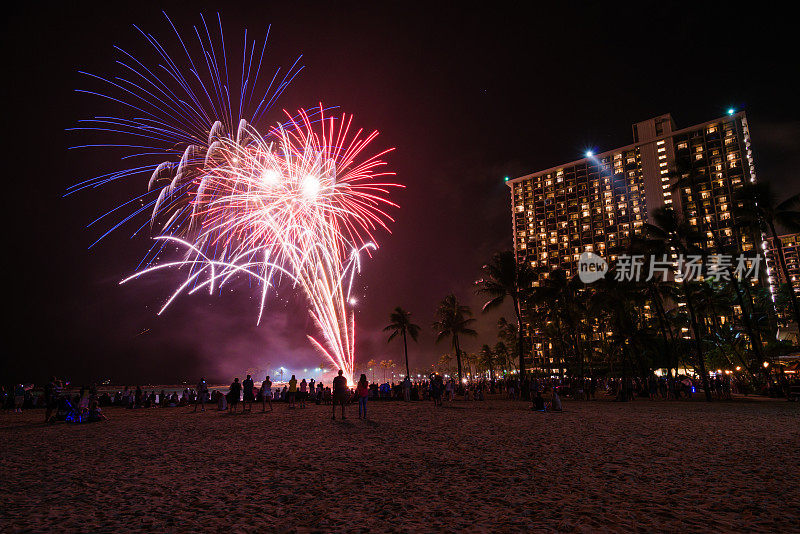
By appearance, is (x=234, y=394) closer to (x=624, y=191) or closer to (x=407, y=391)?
(x=407, y=391)

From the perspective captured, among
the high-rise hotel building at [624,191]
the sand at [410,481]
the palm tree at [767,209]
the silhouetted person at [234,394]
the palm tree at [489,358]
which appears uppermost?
the high-rise hotel building at [624,191]

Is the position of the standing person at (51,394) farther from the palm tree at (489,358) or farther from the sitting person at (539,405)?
the palm tree at (489,358)

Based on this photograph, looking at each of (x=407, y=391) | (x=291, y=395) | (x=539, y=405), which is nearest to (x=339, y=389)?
(x=291, y=395)

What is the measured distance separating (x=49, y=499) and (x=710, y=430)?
14.2 m

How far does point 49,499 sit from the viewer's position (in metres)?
5.96

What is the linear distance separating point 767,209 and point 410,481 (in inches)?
1360

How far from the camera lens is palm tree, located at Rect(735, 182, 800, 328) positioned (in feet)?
96.0

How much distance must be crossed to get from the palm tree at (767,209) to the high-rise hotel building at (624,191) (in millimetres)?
73699

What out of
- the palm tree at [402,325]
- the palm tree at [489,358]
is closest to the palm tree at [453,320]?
the palm tree at [402,325]

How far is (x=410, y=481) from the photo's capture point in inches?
266

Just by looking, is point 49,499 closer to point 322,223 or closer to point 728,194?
point 322,223

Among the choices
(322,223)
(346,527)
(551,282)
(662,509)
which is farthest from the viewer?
(551,282)

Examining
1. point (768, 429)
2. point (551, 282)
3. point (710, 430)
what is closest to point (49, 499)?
point (710, 430)

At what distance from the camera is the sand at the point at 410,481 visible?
195 inches
